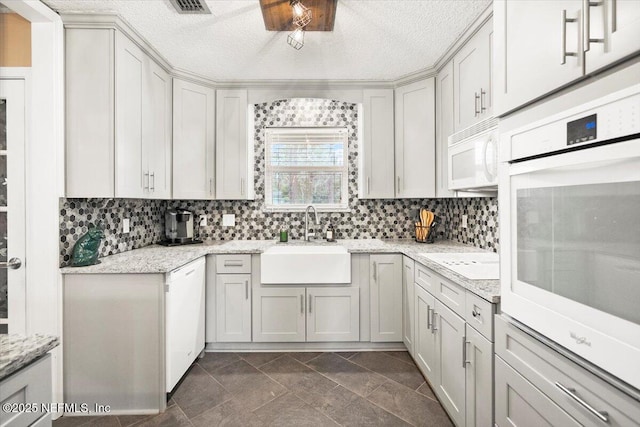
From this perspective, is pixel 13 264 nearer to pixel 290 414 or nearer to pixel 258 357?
pixel 258 357

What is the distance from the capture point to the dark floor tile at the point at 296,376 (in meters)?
2.13

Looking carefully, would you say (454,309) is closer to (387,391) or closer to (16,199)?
(387,391)

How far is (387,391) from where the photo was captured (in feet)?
6.89

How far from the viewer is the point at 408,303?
2.51 meters

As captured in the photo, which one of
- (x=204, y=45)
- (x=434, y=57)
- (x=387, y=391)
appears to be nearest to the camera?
(x=387, y=391)

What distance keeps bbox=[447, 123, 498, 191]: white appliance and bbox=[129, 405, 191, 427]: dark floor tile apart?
218cm

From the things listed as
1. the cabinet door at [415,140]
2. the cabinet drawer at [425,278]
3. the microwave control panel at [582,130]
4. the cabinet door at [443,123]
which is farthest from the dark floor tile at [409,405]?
the microwave control panel at [582,130]

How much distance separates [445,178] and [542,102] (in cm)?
163

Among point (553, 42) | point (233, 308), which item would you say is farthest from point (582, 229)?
point (233, 308)

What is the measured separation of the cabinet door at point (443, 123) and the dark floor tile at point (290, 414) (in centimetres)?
180

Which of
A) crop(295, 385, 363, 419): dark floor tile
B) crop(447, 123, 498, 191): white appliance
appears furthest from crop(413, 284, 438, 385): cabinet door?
crop(447, 123, 498, 191): white appliance

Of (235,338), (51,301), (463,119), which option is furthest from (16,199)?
(463,119)

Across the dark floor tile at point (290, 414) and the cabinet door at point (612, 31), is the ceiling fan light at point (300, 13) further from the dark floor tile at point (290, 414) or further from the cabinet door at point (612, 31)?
the dark floor tile at point (290, 414)

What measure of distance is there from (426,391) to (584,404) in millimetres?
1438
